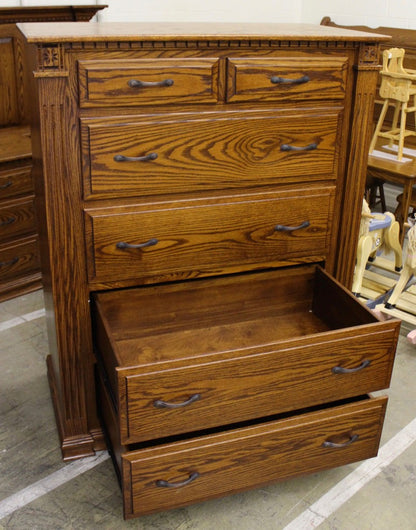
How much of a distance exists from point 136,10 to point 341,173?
2568 mm

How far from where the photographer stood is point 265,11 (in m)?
4.72

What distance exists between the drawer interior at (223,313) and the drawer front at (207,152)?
1.08 ft

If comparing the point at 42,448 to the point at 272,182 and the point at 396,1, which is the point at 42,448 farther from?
the point at 396,1

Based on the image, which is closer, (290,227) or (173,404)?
(173,404)

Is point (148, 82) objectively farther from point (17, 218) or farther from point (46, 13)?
point (46, 13)

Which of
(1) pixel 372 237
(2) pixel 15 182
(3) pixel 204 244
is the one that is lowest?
(1) pixel 372 237

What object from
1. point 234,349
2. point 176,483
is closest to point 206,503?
point 176,483

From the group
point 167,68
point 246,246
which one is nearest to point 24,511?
point 246,246

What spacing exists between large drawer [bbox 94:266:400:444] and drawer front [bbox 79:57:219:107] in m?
0.56

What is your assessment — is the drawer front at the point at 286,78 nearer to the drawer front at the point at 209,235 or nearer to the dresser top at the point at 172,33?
the dresser top at the point at 172,33

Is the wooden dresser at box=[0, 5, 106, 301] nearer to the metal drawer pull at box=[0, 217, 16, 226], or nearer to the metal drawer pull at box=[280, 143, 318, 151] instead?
the metal drawer pull at box=[0, 217, 16, 226]

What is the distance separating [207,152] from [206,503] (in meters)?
1.01

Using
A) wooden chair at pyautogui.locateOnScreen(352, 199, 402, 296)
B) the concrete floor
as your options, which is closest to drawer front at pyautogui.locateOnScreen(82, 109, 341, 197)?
the concrete floor

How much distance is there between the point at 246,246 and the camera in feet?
6.38
